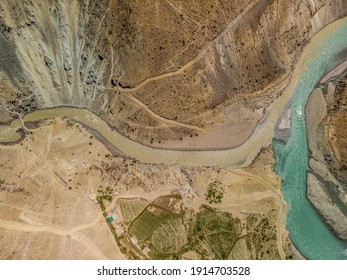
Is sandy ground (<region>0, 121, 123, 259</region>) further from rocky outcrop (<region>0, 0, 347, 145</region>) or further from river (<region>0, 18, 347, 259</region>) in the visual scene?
rocky outcrop (<region>0, 0, 347, 145</region>)

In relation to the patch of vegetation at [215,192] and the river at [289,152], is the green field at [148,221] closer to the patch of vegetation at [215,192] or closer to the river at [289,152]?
the patch of vegetation at [215,192]

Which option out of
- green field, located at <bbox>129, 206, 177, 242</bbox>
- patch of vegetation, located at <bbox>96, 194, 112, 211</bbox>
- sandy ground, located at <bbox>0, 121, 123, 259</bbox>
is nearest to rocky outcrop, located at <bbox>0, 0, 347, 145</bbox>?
sandy ground, located at <bbox>0, 121, 123, 259</bbox>

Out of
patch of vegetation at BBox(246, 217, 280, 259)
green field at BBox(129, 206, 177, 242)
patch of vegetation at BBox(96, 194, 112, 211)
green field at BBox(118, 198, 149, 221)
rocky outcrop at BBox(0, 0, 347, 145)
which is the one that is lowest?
patch of vegetation at BBox(246, 217, 280, 259)

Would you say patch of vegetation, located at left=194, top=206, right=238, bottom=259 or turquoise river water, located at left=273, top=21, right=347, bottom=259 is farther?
turquoise river water, located at left=273, top=21, right=347, bottom=259

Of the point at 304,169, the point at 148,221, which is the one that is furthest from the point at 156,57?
the point at 304,169

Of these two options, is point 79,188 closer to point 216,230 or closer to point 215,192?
point 215,192

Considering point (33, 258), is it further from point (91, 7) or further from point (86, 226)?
point (91, 7)

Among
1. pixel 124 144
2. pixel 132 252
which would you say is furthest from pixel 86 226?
pixel 124 144

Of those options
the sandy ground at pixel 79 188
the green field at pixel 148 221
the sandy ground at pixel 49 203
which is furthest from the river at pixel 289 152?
the green field at pixel 148 221
